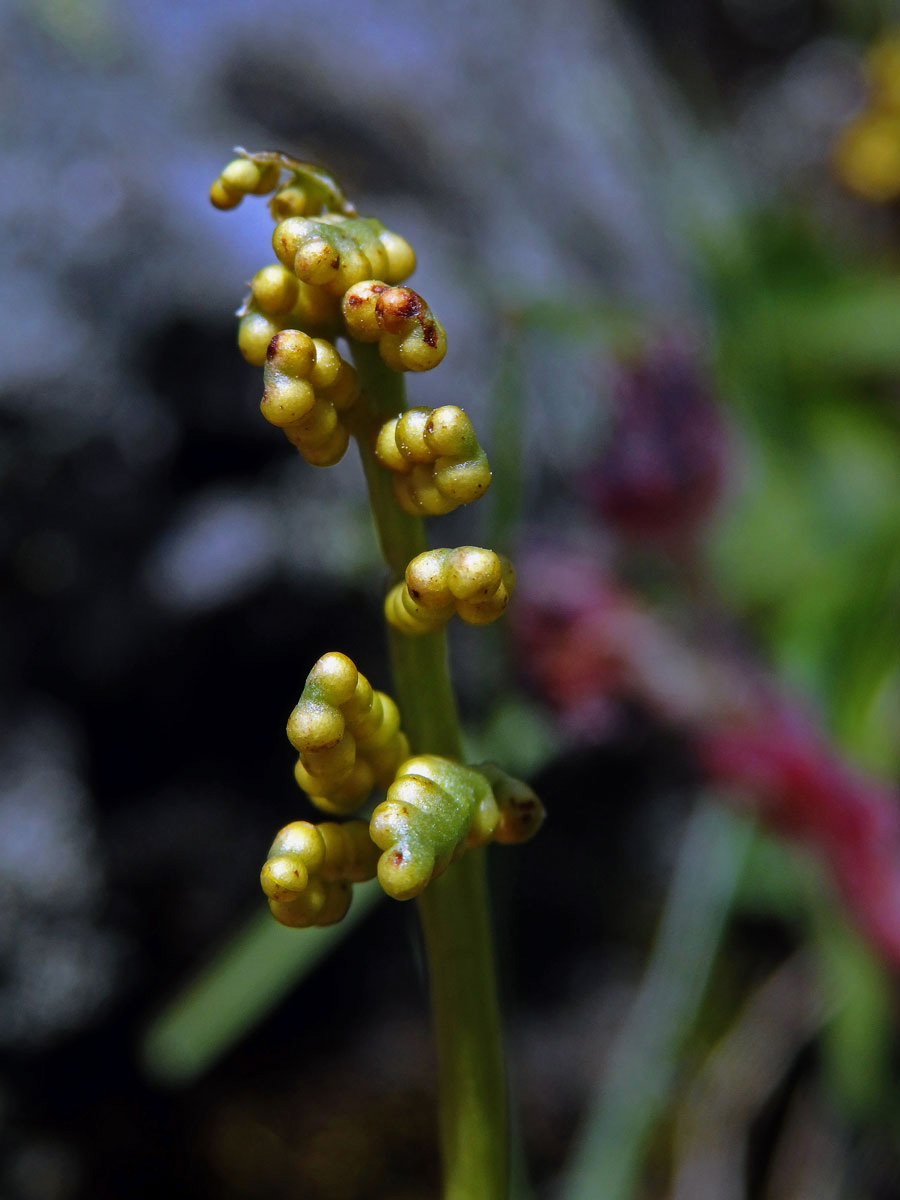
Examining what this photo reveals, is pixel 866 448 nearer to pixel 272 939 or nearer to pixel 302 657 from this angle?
pixel 302 657

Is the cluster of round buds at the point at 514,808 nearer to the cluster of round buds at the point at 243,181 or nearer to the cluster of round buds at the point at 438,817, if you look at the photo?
the cluster of round buds at the point at 438,817

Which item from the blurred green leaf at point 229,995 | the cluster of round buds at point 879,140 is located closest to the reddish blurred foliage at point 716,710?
the blurred green leaf at point 229,995

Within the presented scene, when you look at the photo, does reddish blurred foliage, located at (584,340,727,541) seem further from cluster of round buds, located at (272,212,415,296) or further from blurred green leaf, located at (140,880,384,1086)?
cluster of round buds, located at (272,212,415,296)

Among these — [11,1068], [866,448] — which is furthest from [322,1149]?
[866,448]

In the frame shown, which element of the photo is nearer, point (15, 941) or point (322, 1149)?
point (15, 941)

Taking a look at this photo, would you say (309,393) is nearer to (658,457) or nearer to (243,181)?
(243,181)
